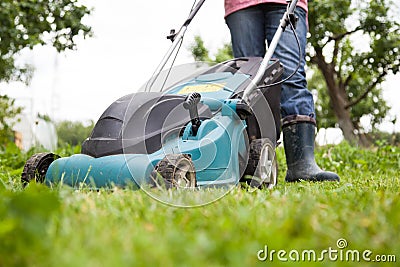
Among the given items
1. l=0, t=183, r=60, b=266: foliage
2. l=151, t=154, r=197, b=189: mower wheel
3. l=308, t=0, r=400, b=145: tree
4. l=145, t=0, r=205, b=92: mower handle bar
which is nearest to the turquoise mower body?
l=151, t=154, r=197, b=189: mower wheel

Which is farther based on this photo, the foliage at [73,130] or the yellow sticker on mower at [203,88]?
the foliage at [73,130]

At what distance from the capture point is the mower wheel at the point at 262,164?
6.51 feet

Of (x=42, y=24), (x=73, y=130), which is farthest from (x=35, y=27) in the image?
(x=73, y=130)

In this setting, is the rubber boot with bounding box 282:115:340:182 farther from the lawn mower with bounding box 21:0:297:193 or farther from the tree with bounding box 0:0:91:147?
the tree with bounding box 0:0:91:147

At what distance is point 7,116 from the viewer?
4.80 meters

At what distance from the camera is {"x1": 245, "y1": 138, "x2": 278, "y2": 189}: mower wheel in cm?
198

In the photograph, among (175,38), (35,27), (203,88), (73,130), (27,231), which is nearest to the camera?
(27,231)

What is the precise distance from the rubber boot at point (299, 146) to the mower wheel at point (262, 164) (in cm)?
37

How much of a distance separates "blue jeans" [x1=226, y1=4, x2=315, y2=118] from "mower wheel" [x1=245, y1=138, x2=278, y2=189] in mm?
477

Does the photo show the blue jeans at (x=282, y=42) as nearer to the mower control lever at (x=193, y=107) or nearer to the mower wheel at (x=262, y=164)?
the mower wheel at (x=262, y=164)
